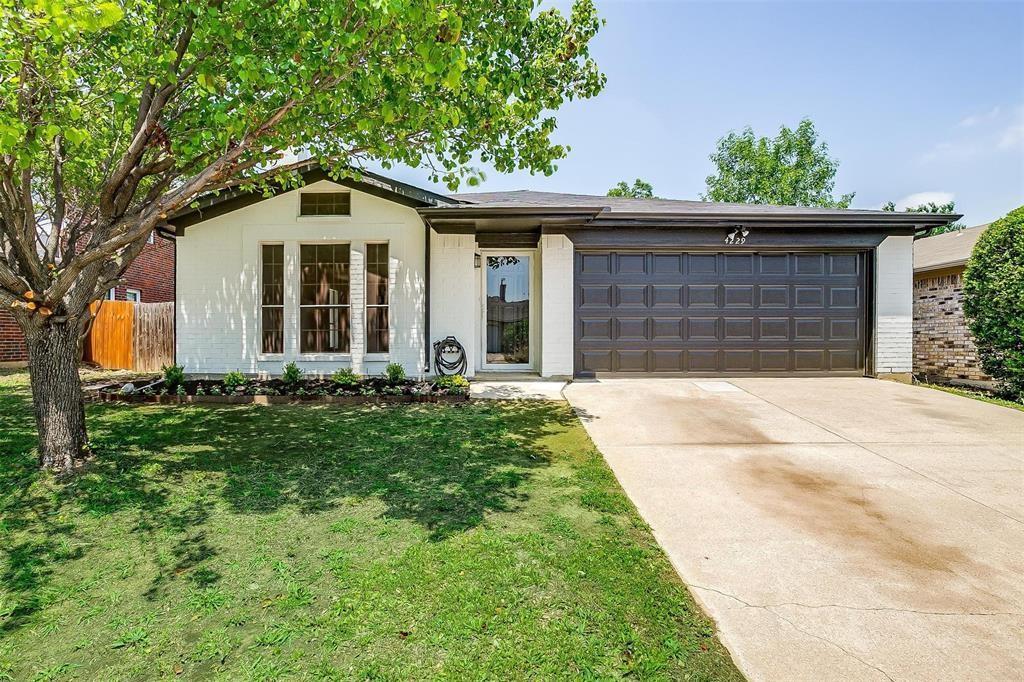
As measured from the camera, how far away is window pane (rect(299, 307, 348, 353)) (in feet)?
28.1

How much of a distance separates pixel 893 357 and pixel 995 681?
344 inches

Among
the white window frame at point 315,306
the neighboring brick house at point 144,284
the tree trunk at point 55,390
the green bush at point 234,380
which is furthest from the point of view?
the neighboring brick house at point 144,284

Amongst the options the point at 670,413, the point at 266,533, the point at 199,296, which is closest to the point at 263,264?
the point at 199,296

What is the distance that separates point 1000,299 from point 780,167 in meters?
22.5

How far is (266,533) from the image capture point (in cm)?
295

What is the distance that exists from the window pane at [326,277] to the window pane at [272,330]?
603 mm

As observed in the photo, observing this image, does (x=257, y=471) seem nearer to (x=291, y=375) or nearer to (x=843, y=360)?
(x=291, y=375)

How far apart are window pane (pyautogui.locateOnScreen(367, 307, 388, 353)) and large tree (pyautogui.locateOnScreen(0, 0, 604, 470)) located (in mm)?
3762

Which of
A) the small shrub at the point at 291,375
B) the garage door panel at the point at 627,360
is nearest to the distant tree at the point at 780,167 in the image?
the garage door panel at the point at 627,360

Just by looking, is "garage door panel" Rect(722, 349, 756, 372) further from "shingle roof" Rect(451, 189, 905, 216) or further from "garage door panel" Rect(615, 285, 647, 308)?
"shingle roof" Rect(451, 189, 905, 216)

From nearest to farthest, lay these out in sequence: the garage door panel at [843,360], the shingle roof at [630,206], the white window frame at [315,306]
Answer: the shingle roof at [630,206] < the white window frame at [315,306] < the garage door panel at [843,360]

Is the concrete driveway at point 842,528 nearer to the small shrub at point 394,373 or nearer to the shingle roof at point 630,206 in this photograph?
the small shrub at point 394,373

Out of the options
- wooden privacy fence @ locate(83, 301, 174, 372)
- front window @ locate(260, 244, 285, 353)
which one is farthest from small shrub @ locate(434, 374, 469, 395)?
wooden privacy fence @ locate(83, 301, 174, 372)

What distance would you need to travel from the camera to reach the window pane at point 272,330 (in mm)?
8578
